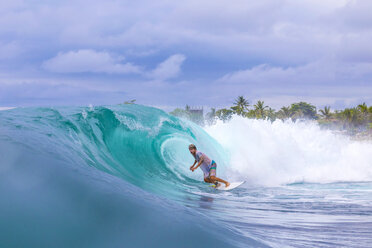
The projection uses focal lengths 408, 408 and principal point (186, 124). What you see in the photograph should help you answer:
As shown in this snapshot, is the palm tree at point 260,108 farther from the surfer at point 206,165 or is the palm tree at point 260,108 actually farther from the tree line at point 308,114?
the surfer at point 206,165

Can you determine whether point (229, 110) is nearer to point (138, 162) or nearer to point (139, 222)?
point (138, 162)

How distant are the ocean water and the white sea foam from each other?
0.21 feet

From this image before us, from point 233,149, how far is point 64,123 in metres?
8.66

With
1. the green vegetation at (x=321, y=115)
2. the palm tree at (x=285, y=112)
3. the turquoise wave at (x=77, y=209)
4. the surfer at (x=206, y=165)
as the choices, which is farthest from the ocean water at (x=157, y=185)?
the palm tree at (x=285, y=112)

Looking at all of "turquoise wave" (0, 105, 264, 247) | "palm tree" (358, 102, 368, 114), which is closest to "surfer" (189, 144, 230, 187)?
"turquoise wave" (0, 105, 264, 247)

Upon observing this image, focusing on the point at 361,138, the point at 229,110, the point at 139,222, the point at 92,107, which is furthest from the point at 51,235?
the point at 229,110

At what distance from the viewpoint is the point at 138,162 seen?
11.7 m

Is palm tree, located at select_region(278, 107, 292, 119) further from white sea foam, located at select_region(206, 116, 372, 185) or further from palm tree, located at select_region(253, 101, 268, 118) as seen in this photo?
white sea foam, located at select_region(206, 116, 372, 185)

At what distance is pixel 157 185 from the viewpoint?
10.0 meters

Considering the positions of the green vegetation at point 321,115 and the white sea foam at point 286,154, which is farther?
the green vegetation at point 321,115

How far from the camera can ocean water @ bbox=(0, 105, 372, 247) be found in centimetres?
333

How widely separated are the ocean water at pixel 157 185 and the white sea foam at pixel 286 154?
6 centimetres

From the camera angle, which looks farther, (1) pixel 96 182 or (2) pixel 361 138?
(2) pixel 361 138

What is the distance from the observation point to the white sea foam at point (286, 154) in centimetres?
1466
